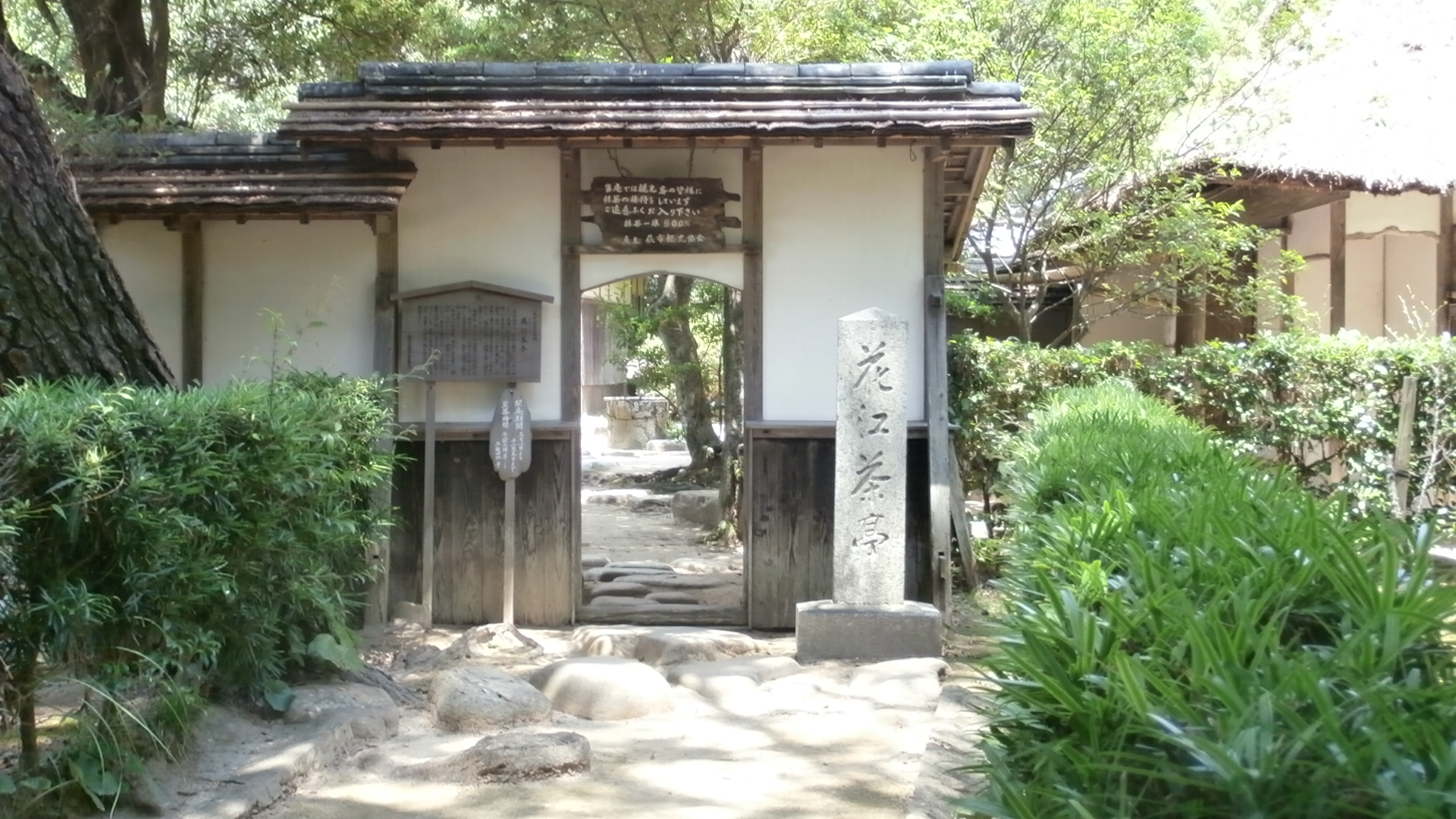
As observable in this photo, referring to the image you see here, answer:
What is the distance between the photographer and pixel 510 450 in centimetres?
882

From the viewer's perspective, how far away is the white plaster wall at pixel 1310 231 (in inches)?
528

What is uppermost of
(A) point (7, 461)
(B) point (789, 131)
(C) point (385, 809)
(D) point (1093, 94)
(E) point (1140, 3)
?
(E) point (1140, 3)

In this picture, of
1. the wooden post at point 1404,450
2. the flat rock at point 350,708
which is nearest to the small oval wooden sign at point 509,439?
the flat rock at point 350,708

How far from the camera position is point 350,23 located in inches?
531

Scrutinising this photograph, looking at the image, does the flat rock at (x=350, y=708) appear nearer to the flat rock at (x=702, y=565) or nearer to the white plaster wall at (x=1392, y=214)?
the flat rock at (x=702, y=565)

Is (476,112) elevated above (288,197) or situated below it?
above

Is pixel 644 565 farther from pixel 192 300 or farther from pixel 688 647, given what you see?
pixel 192 300

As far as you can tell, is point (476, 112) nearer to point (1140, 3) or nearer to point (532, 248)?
point (532, 248)

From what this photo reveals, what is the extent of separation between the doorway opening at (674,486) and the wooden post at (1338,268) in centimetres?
632

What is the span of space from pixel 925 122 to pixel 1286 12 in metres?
6.97

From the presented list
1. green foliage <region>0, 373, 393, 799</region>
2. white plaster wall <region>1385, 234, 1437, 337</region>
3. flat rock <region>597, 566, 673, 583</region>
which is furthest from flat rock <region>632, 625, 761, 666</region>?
white plaster wall <region>1385, 234, 1437, 337</region>

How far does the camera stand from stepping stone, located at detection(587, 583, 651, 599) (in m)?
10.5

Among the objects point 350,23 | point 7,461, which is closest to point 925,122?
point 7,461

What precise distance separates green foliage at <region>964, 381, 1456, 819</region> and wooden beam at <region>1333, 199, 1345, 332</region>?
34.2 ft
